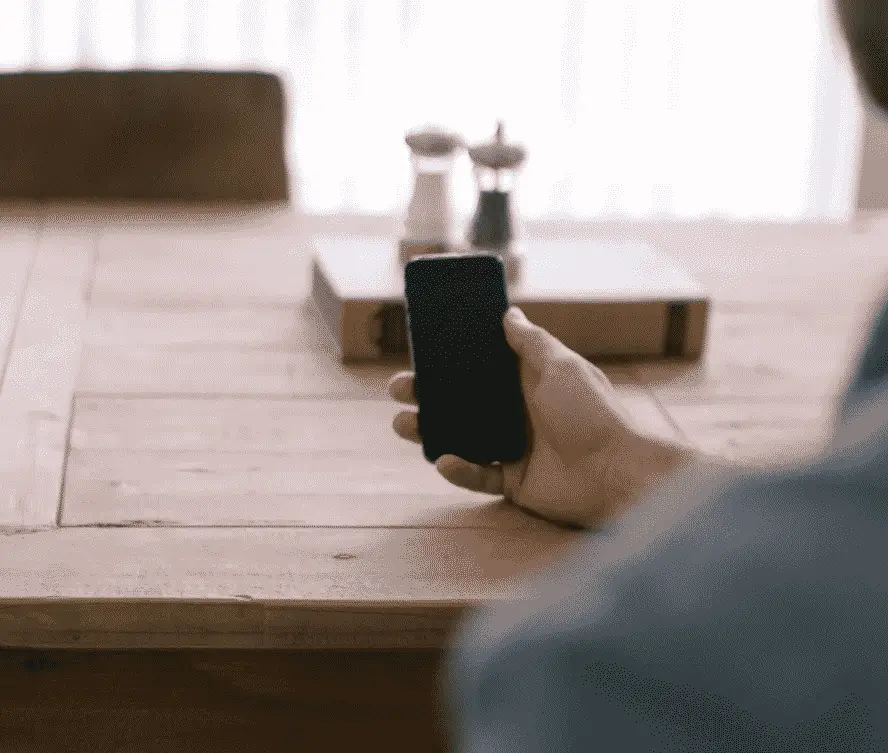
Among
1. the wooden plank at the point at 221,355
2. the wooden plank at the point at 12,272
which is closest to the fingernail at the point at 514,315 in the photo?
the wooden plank at the point at 221,355

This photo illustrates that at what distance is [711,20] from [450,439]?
2.40 m

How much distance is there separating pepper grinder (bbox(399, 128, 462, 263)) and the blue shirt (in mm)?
1152

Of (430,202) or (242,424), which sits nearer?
(242,424)

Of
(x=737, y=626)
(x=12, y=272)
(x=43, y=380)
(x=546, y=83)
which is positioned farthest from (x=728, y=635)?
(x=546, y=83)

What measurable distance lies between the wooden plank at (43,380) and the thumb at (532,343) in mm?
341

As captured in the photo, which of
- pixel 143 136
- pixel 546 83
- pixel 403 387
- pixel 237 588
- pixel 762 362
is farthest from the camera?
pixel 546 83

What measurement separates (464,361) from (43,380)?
0.42 meters

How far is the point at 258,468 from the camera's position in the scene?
1006 mm

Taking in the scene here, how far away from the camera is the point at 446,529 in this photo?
36.2 inches

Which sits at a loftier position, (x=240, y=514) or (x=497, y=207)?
(x=497, y=207)

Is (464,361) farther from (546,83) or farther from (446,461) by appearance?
(546,83)

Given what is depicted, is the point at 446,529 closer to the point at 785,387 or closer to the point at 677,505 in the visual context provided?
the point at 785,387

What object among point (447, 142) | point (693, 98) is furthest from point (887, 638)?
point (693, 98)

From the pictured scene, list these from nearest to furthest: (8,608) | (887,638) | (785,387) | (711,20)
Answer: (887,638), (8,608), (785,387), (711,20)
